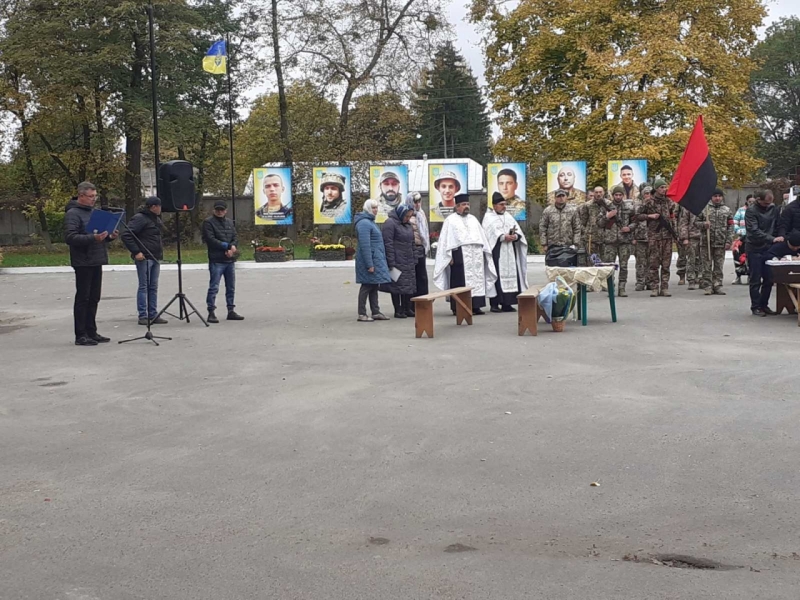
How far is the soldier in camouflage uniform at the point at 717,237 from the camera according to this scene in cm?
1786

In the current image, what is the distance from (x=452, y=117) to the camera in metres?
79.6

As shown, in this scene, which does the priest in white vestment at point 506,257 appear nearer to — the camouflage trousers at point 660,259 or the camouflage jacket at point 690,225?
the camouflage trousers at point 660,259

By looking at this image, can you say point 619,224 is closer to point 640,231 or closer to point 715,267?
point 640,231

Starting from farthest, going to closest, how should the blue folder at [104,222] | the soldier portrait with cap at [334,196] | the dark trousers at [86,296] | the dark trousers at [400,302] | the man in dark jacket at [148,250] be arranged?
the soldier portrait with cap at [334,196], the dark trousers at [400,302], the man in dark jacket at [148,250], the dark trousers at [86,296], the blue folder at [104,222]

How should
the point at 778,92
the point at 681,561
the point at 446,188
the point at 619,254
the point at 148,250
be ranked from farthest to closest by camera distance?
the point at 778,92 → the point at 446,188 → the point at 619,254 → the point at 148,250 → the point at 681,561

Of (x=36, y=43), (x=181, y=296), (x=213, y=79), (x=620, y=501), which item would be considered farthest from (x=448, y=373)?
(x=213, y=79)

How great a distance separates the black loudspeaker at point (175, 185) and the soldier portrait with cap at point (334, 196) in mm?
19734

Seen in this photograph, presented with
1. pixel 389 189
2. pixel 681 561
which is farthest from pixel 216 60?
pixel 681 561

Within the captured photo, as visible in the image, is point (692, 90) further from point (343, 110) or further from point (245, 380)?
point (245, 380)

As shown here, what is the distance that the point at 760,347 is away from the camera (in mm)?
11070

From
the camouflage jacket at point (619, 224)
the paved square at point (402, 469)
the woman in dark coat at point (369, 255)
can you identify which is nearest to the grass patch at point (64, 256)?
the camouflage jacket at point (619, 224)

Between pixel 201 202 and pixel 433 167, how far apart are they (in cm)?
2274

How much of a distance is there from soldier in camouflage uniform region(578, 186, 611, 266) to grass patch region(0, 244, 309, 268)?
18096 mm

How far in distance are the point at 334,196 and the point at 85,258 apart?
2253cm
